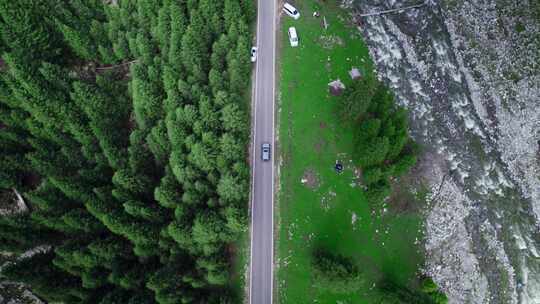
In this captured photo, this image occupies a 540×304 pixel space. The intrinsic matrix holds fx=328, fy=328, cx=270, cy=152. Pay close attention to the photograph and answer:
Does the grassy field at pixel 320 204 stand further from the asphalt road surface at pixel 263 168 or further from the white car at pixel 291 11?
the white car at pixel 291 11

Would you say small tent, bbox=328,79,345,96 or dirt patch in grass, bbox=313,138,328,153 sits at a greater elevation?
small tent, bbox=328,79,345,96

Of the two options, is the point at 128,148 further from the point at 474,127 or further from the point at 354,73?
the point at 474,127

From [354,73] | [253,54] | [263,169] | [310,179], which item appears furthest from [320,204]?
[253,54]

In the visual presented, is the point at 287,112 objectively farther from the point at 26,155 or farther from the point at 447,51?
the point at 26,155

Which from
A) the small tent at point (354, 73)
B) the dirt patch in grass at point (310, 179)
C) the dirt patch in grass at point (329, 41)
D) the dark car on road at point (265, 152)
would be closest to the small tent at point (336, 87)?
the small tent at point (354, 73)

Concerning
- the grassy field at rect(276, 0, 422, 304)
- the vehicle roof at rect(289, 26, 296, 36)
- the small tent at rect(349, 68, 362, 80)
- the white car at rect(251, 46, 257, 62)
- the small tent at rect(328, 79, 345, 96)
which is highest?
the vehicle roof at rect(289, 26, 296, 36)

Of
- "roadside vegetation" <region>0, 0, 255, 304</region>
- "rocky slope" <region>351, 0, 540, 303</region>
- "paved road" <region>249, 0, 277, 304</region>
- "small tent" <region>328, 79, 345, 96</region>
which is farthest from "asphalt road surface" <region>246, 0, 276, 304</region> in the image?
"rocky slope" <region>351, 0, 540, 303</region>

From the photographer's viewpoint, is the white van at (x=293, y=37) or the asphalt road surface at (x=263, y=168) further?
the white van at (x=293, y=37)

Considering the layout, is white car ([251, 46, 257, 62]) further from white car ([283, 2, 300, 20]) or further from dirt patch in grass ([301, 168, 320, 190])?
dirt patch in grass ([301, 168, 320, 190])

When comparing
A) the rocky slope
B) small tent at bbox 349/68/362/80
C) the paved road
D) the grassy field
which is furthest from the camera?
small tent at bbox 349/68/362/80
